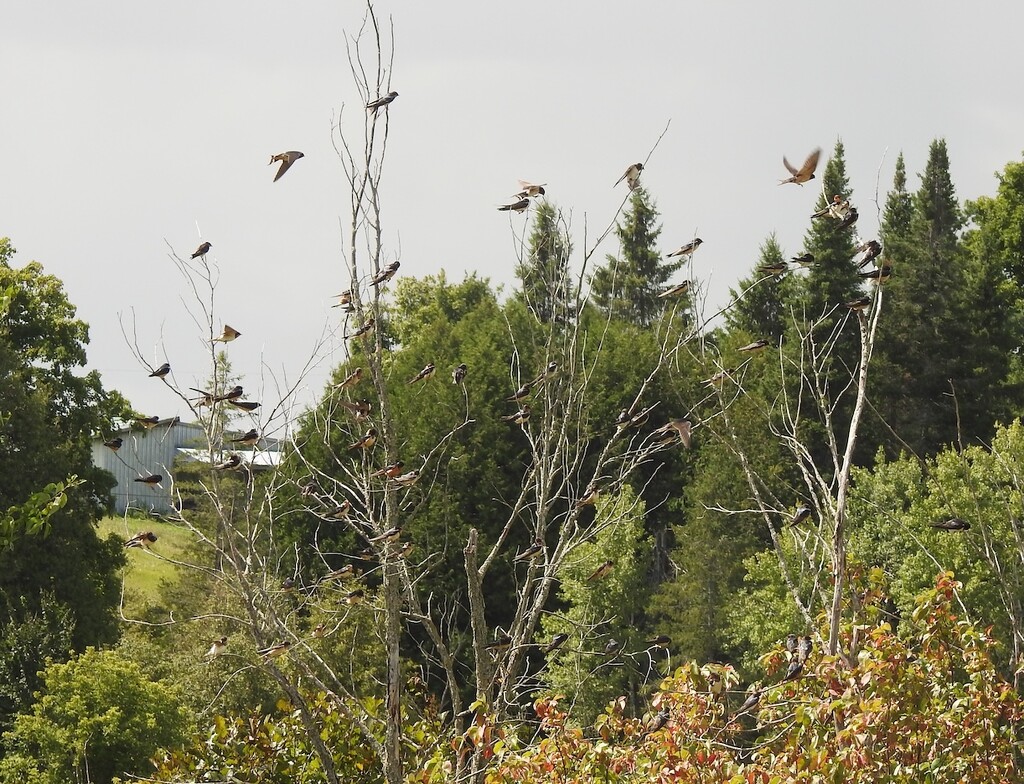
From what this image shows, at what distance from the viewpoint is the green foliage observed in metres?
21.7

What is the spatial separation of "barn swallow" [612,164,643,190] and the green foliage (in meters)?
14.6

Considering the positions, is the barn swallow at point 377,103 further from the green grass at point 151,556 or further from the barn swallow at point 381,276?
the green grass at point 151,556

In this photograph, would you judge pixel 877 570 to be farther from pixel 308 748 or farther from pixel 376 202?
pixel 308 748

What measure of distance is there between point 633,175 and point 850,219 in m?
1.67

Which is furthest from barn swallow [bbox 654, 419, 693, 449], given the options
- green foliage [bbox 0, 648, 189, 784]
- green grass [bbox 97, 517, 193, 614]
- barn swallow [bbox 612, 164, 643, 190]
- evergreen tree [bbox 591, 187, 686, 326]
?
evergreen tree [bbox 591, 187, 686, 326]

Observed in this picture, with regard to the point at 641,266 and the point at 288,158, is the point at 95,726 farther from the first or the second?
the point at 641,266

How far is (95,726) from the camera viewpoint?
21.7 metres

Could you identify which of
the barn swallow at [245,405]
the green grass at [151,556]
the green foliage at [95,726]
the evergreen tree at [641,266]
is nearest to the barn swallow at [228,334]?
the barn swallow at [245,405]

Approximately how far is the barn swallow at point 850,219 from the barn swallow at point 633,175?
1454mm

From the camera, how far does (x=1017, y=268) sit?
44.3 metres

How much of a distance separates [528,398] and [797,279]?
99.4ft

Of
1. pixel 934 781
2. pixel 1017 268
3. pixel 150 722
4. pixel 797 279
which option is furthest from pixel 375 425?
pixel 1017 268

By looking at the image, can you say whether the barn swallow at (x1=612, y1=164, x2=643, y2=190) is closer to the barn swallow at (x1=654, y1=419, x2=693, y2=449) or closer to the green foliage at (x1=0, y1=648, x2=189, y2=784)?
the barn swallow at (x1=654, y1=419, x2=693, y2=449)

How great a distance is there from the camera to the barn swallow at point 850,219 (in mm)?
8969
